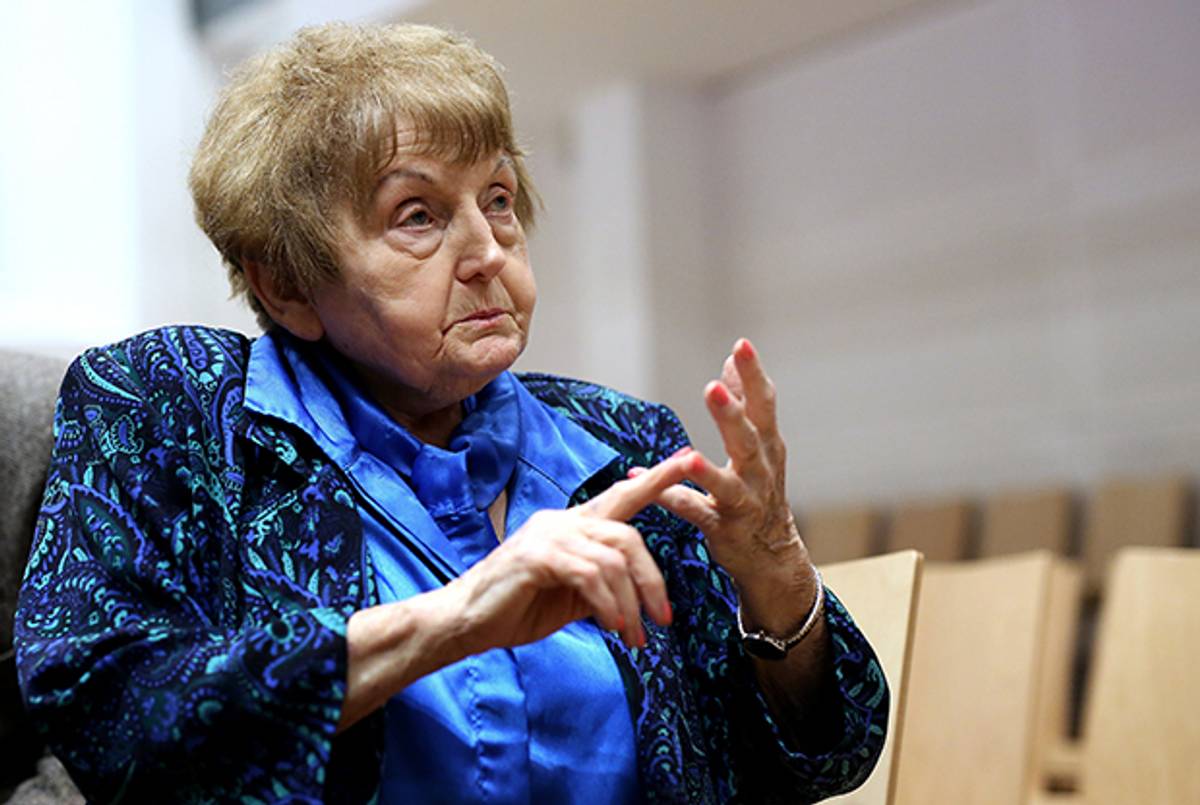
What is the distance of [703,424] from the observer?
659 centimetres

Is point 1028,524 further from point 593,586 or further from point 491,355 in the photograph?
point 593,586

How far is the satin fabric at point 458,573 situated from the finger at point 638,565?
10.0 inches

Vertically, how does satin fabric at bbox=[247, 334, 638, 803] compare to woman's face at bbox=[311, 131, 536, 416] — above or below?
below

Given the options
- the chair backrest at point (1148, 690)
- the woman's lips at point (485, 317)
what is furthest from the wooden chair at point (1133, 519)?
the woman's lips at point (485, 317)

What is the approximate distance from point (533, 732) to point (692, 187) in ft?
19.1

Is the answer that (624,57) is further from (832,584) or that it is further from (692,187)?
(832,584)

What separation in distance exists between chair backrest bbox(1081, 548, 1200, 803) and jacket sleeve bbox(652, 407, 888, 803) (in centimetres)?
87

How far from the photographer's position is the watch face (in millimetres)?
1359

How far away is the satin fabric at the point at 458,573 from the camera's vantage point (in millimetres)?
1243

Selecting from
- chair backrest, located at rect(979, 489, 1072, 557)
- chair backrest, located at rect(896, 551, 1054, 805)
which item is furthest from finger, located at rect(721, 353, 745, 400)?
chair backrest, located at rect(979, 489, 1072, 557)

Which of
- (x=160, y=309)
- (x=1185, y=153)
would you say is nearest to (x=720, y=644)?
(x=1185, y=153)

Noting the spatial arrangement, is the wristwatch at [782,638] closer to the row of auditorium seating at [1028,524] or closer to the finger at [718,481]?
the finger at [718,481]

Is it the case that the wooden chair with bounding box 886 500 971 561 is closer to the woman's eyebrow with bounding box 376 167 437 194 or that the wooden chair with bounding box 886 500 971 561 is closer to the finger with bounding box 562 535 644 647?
the woman's eyebrow with bounding box 376 167 437 194

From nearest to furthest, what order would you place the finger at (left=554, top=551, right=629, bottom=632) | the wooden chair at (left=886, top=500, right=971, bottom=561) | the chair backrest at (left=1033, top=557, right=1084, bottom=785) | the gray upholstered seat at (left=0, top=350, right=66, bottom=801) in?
the finger at (left=554, top=551, right=629, bottom=632)
the gray upholstered seat at (left=0, top=350, right=66, bottom=801)
the chair backrest at (left=1033, top=557, right=1084, bottom=785)
the wooden chair at (left=886, top=500, right=971, bottom=561)
